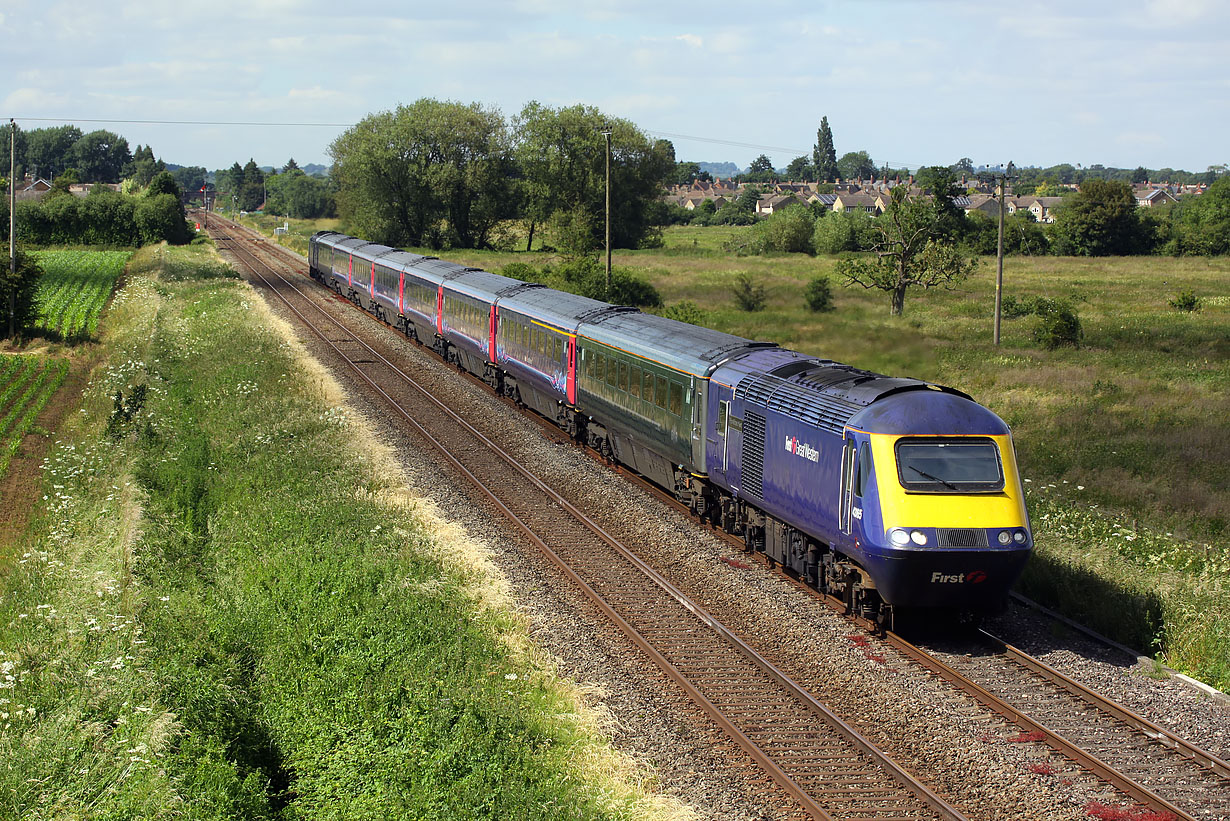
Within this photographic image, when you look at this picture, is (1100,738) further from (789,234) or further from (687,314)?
(789,234)

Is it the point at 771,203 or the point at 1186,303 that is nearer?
the point at 1186,303

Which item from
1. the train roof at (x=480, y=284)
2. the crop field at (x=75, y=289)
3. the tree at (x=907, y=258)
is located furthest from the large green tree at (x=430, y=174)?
the train roof at (x=480, y=284)

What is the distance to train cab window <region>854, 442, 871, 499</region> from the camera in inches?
516

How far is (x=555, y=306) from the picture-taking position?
85.8 ft

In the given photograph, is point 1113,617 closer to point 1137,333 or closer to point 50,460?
point 50,460

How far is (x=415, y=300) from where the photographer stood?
38.0 meters

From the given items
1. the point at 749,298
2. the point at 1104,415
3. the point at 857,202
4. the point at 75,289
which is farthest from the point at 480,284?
the point at 857,202

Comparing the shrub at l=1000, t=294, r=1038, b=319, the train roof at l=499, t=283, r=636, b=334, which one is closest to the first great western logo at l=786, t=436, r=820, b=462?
the train roof at l=499, t=283, r=636, b=334

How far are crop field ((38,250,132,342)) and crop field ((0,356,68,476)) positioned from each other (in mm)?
5578

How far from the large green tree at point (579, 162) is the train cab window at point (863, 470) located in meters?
72.8

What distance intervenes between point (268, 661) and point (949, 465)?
29.0ft

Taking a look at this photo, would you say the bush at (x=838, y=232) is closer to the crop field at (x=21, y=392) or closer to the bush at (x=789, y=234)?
the bush at (x=789, y=234)

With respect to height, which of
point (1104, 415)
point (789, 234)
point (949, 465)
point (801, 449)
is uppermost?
point (789, 234)

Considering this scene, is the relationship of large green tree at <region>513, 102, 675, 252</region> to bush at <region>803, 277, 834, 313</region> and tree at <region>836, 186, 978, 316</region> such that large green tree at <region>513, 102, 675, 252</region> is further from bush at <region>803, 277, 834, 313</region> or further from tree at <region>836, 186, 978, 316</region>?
bush at <region>803, 277, 834, 313</region>
